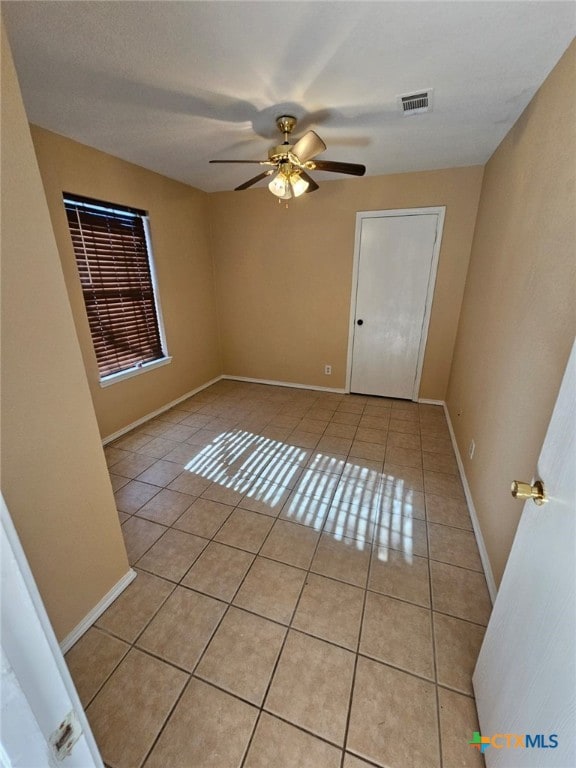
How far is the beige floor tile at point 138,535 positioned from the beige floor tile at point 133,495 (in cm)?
11

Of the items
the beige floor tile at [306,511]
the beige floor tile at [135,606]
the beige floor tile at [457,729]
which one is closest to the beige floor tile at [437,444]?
the beige floor tile at [306,511]

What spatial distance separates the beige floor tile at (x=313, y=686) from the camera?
1.03 m

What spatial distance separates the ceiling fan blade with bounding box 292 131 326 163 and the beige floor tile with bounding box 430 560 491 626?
244 cm

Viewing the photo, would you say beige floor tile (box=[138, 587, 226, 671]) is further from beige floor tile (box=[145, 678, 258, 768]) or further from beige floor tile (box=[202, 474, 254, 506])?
beige floor tile (box=[202, 474, 254, 506])

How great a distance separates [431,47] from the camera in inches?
54.5

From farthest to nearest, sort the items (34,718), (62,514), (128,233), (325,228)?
1. (325,228)
2. (128,233)
3. (62,514)
4. (34,718)

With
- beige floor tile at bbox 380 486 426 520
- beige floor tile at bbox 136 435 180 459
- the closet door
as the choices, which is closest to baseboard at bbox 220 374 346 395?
the closet door

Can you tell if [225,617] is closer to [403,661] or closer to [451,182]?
[403,661]

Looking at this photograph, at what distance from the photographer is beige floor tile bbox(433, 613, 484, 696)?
114 cm

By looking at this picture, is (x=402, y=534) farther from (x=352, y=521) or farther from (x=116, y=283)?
(x=116, y=283)

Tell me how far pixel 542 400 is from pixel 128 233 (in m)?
3.25

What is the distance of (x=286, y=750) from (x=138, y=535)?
4.02 ft

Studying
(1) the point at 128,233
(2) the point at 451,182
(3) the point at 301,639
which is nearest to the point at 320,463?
(3) the point at 301,639

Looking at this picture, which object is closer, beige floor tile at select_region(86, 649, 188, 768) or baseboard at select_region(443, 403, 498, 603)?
beige floor tile at select_region(86, 649, 188, 768)
